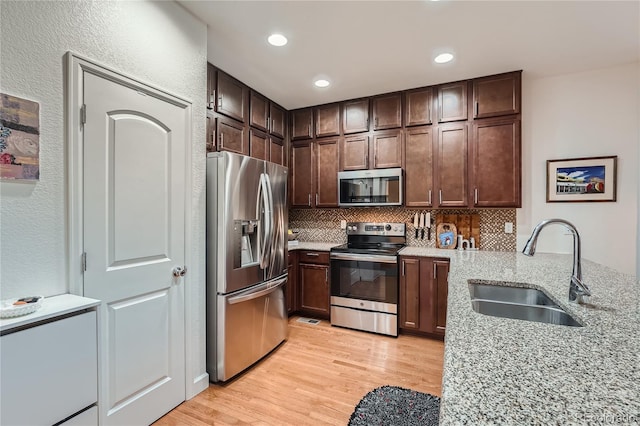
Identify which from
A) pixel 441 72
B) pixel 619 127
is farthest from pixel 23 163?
pixel 619 127

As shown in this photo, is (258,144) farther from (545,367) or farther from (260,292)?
(545,367)

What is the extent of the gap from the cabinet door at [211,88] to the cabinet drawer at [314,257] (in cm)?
193

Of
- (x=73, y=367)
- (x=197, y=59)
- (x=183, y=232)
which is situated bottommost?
(x=73, y=367)

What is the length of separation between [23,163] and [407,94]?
3.34m

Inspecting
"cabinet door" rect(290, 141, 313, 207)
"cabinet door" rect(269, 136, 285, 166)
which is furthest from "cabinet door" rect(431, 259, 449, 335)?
"cabinet door" rect(269, 136, 285, 166)

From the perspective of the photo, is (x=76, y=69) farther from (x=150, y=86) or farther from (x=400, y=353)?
(x=400, y=353)

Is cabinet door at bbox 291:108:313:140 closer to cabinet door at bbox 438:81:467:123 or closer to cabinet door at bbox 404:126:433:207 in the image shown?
cabinet door at bbox 404:126:433:207

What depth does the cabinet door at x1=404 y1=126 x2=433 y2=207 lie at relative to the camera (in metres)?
3.34

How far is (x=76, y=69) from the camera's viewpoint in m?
1.53

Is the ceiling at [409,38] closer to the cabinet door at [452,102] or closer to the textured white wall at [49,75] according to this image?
the cabinet door at [452,102]

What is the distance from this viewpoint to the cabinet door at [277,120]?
3761 millimetres

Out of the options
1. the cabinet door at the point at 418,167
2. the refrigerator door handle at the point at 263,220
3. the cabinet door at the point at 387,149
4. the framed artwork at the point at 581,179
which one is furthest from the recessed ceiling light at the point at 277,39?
the framed artwork at the point at 581,179

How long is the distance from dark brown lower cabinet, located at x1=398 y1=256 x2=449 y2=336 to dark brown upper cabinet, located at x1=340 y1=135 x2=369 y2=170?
126 cm

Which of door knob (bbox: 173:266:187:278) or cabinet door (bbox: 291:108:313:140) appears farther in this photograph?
cabinet door (bbox: 291:108:313:140)
